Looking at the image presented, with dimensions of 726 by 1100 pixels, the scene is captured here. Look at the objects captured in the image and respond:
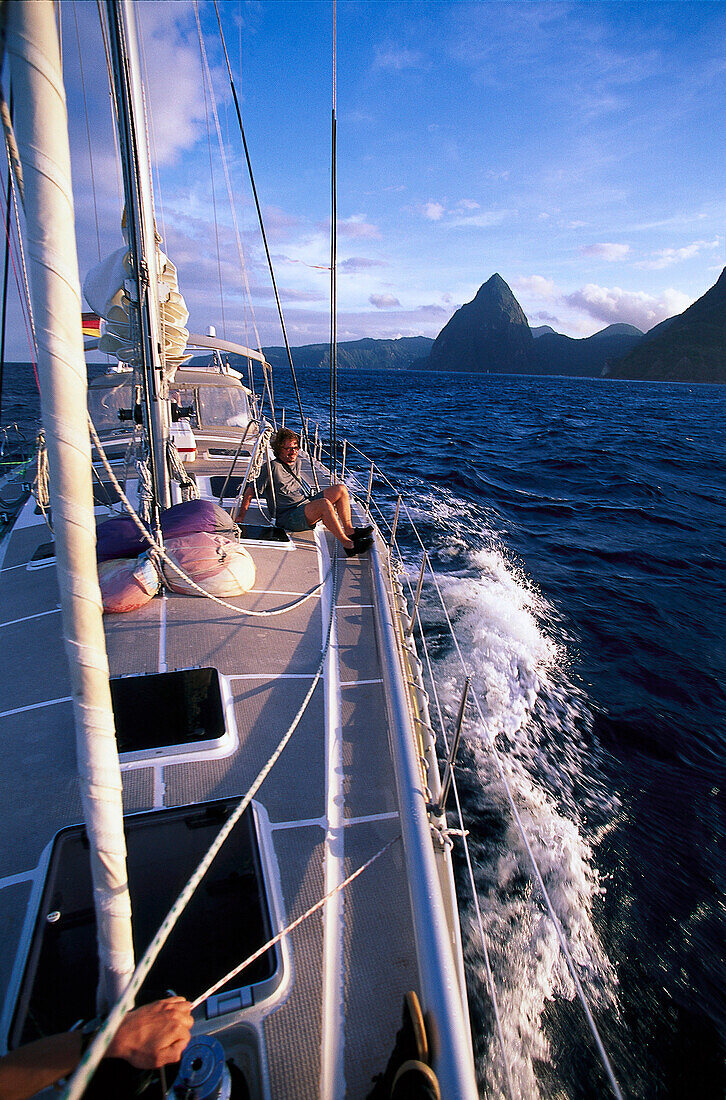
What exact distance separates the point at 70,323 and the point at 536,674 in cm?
523

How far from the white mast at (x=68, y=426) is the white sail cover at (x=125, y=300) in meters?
3.94

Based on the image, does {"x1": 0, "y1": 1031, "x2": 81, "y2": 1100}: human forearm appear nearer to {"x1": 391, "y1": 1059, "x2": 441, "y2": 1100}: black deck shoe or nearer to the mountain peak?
{"x1": 391, "y1": 1059, "x2": 441, "y2": 1100}: black deck shoe

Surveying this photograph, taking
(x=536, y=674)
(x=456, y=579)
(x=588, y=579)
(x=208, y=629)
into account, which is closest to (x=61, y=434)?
(x=208, y=629)

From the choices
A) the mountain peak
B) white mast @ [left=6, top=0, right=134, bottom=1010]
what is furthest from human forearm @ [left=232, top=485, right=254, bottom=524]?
the mountain peak

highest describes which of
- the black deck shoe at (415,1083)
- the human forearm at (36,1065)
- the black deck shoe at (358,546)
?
the black deck shoe at (358,546)

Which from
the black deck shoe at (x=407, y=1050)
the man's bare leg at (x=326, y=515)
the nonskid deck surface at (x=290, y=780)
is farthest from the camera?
the man's bare leg at (x=326, y=515)

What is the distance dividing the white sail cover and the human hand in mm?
4462

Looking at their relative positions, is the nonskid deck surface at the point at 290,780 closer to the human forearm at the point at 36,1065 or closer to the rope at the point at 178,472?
the human forearm at the point at 36,1065

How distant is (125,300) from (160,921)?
486cm

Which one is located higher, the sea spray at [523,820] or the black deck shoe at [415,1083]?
the black deck shoe at [415,1083]

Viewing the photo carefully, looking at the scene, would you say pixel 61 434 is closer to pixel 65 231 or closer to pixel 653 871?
pixel 65 231

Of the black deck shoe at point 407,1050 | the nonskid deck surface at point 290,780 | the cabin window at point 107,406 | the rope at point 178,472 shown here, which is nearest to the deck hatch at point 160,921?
the nonskid deck surface at point 290,780

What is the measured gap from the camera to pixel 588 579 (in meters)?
7.71

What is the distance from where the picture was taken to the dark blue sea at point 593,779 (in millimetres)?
2506
